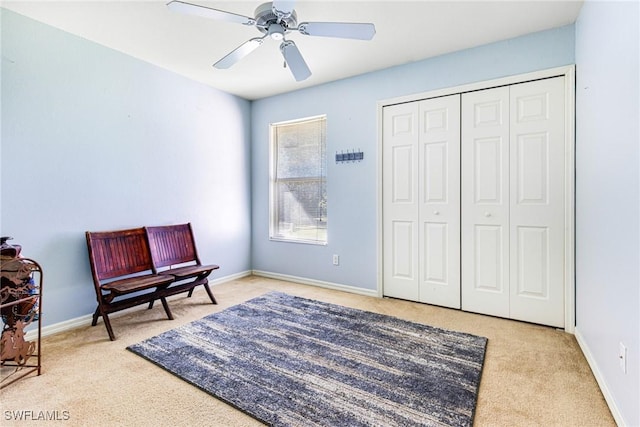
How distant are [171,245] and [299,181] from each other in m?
1.74

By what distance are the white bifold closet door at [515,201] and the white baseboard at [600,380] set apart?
14.2 inches

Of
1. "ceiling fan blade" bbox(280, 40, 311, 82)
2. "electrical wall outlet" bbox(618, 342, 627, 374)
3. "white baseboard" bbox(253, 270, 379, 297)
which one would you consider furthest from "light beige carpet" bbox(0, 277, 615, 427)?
"ceiling fan blade" bbox(280, 40, 311, 82)

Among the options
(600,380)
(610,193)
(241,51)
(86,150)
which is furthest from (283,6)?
(600,380)

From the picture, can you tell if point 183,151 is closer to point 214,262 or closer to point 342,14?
point 214,262

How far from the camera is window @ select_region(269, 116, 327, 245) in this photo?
3902 mm

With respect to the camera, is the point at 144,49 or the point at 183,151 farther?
the point at 183,151

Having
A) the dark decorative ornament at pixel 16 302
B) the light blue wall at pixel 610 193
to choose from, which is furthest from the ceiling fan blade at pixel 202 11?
the light blue wall at pixel 610 193

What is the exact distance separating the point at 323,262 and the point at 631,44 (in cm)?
315

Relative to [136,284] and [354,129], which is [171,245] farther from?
[354,129]

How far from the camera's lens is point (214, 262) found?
394 cm

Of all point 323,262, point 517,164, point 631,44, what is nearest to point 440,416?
point 631,44

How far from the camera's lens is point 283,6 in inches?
68.9

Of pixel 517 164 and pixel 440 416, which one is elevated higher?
pixel 517 164

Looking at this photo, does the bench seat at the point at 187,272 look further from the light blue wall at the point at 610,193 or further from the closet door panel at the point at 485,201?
the light blue wall at the point at 610,193
